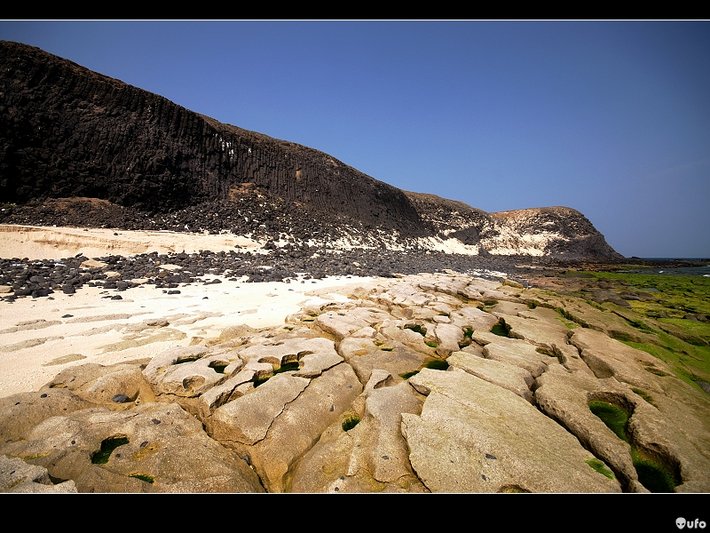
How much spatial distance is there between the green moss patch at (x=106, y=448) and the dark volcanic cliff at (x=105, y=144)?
24949 millimetres

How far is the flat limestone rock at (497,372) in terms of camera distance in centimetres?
354

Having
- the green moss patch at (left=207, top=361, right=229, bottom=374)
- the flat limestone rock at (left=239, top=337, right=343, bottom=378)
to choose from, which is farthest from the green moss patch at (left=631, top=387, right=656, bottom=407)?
the green moss patch at (left=207, top=361, right=229, bottom=374)

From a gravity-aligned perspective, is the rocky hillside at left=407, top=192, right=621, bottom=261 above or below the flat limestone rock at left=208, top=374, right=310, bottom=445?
above

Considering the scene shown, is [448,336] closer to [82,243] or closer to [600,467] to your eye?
[600,467]

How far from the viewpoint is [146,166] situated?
2289cm

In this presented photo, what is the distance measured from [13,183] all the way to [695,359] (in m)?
31.7

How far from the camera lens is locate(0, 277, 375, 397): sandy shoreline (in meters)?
4.25

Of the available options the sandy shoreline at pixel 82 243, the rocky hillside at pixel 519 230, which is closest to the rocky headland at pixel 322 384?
the sandy shoreline at pixel 82 243

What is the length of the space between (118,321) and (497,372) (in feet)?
23.6

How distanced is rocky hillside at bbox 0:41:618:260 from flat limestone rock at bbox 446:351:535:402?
21086 mm

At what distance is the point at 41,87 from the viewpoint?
66.9 feet

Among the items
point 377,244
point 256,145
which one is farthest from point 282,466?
point 256,145

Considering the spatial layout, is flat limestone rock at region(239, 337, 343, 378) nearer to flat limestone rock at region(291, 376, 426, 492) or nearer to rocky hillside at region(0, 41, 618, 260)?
flat limestone rock at region(291, 376, 426, 492)
